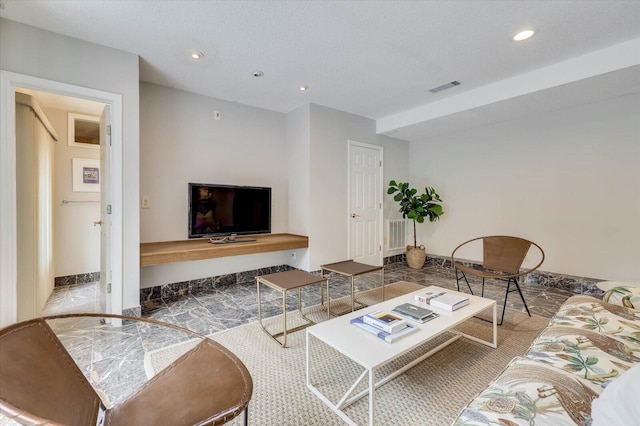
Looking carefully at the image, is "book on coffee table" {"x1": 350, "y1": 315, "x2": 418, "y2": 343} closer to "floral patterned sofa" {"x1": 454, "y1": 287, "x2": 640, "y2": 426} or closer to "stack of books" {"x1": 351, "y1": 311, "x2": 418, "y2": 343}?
"stack of books" {"x1": 351, "y1": 311, "x2": 418, "y2": 343}

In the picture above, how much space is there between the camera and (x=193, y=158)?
11.5 feet

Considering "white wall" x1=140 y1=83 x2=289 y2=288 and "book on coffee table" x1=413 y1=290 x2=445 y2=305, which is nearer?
"book on coffee table" x1=413 y1=290 x2=445 y2=305

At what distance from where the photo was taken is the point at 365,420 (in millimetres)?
1424

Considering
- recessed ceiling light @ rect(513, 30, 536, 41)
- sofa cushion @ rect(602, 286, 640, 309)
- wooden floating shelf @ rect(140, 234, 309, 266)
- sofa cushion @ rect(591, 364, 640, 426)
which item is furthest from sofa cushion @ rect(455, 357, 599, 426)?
wooden floating shelf @ rect(140, 234, 309, 266)

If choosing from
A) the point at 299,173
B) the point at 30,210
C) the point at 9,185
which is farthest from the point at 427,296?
the point at 30,210

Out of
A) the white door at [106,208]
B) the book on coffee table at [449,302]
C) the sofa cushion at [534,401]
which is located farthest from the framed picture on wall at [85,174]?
the sofa cushion at [534,401]

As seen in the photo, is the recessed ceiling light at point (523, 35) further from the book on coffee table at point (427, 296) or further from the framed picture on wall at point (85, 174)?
the framed picture on wall at point (85, 174)

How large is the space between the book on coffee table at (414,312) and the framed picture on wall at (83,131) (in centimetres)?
448

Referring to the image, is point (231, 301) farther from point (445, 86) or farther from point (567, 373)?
point (445, 86)

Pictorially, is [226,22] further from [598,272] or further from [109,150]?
[598,272]

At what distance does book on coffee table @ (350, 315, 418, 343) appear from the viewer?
4.93 ft

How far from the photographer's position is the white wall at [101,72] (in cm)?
218

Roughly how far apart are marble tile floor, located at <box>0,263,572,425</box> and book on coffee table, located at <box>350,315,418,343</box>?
1.35 m

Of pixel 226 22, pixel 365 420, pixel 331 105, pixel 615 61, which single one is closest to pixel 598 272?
pixel 615 61
